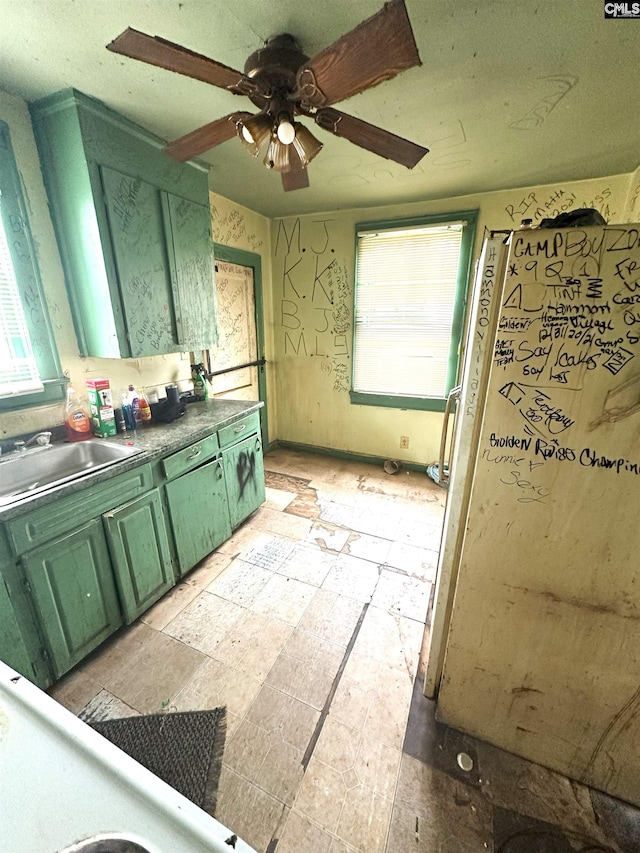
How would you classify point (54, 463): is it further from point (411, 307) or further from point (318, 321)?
point (411, 307)

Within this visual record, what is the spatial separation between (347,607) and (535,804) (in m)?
1.01

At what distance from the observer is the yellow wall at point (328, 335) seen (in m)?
3.23

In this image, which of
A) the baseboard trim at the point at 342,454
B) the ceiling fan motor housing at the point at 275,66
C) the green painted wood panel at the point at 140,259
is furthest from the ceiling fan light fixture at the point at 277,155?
the baseboard trim at the point at 342,454

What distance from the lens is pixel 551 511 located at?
3.42 feet

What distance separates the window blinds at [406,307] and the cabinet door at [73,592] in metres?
2.76

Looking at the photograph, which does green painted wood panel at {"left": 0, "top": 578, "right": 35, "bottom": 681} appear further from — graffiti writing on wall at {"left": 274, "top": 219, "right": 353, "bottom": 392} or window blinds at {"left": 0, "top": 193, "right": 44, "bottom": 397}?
graffiti writing on wall at {"left": 274, "top": 219, "right": 353, "bottom": 392}

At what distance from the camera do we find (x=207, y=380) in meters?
2.99

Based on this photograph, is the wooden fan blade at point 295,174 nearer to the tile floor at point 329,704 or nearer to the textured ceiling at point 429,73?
the textured ceiling at point 429,73

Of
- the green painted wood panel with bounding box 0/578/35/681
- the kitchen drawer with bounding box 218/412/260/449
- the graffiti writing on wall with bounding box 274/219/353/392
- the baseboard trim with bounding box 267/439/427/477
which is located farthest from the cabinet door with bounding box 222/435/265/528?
the graffiti writing on wall with bounding box 274/219/353/392

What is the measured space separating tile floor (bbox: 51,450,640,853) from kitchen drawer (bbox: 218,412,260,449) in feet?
2.51

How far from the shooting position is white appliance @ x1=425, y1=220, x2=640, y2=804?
908 millimetres

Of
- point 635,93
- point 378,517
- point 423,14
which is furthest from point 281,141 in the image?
point 378,517

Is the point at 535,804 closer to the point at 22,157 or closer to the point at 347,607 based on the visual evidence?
the point at 347,607

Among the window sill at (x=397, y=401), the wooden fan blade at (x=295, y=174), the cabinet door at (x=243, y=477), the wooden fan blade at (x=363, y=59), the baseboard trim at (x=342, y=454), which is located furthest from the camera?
the baseboard trim at (x=342, y=454)
